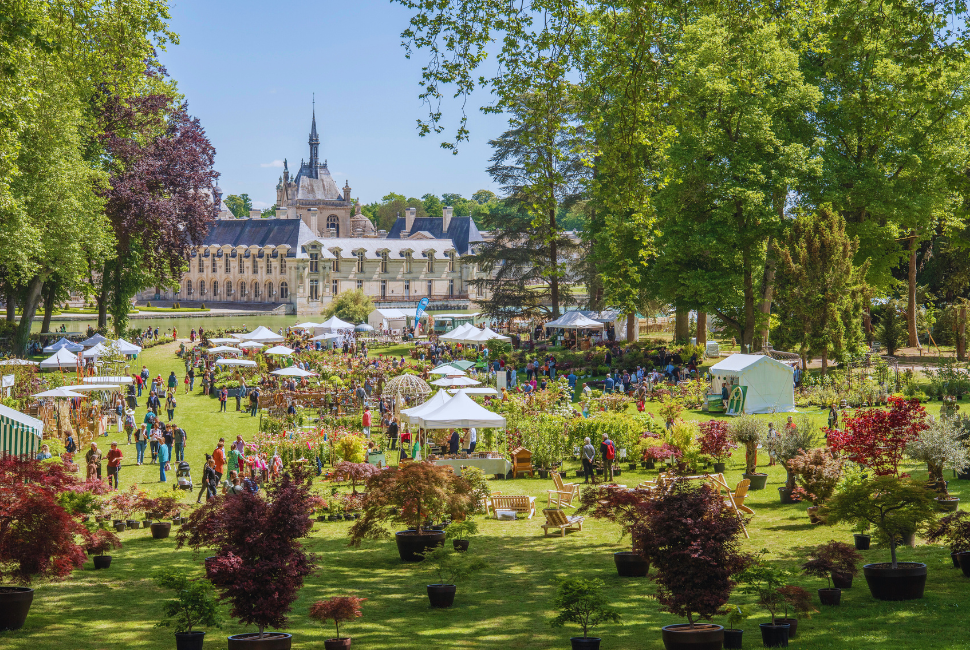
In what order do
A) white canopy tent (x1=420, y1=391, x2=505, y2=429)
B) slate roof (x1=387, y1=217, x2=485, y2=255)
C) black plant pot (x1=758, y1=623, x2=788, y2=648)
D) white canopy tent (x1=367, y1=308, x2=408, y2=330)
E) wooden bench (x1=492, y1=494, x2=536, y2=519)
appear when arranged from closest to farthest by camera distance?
black plant pot (x1=758, y1=623, x2=788, y2=648)
wooden bench (x1=492, y1=494, x2=536, y2=519)
white canopy tent (x1=420, y1=391, x2=505, y2=429)
white canopy tent (x1=367, y1=308, x2=408, y2=330)
slate roof (x1=387, y1=217, x2=485, y2=255)

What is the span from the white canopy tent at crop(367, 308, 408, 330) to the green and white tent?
143ft

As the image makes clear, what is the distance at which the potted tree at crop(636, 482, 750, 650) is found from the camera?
8.66 metres

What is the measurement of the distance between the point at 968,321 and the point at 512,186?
76.2ft

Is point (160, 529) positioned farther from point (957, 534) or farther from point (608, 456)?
point (957, 534)

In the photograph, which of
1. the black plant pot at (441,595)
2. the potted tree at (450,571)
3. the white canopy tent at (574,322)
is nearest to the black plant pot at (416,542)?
the potted tree at (450,571)

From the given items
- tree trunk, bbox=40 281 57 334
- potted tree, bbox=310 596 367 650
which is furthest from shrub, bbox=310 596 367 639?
tree trunk, bbox=40 281 57 334

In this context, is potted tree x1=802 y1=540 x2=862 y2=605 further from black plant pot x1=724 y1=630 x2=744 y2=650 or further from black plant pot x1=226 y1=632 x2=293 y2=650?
black plant pot x1=226 y1=632 x2=293 y2=650

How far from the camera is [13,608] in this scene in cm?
1001

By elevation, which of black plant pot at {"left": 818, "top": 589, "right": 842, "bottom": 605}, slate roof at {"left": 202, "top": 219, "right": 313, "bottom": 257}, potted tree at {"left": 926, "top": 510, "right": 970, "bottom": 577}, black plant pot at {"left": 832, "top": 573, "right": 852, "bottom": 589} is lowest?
black plant pot at {"left": 818, "top": 589, "right": 842, "bottom": 605}

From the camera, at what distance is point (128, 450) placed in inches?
1010

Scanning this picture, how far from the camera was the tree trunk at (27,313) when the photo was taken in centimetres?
4175

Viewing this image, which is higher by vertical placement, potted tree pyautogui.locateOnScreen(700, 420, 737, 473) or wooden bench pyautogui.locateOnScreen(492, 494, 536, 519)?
potted tree pyautogui.locateOnScreen(700, 420, 737, 473)

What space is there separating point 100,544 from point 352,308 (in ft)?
167

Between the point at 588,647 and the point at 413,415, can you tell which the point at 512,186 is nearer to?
the point at 413,415
